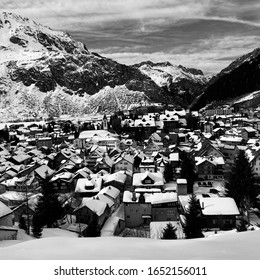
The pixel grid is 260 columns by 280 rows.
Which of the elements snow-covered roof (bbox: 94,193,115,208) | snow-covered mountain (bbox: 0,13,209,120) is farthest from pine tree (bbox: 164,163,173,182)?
snow-covered mountain (bbox: 0,13,209,120)

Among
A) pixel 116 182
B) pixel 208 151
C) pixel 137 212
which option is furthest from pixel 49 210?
pixel 208 151

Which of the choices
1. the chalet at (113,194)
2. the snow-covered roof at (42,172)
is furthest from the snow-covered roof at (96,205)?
the snow-covered roof at (42,172)

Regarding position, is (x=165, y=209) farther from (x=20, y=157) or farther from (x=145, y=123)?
(x=145, y=123)

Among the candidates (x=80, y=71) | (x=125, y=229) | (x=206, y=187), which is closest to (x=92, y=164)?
(x=206, y=187)

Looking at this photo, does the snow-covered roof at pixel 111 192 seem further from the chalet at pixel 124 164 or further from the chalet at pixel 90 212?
the chalet at pixel 124 164

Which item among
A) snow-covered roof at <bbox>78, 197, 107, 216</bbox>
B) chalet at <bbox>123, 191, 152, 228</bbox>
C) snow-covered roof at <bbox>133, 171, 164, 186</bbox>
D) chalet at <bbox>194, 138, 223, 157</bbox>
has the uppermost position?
chalet at <bbox>194, 138, 223, 157</bbox>

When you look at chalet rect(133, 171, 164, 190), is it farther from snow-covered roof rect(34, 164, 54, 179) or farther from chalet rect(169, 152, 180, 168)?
snow-covered roof rect(34, 164, 54, 179)
